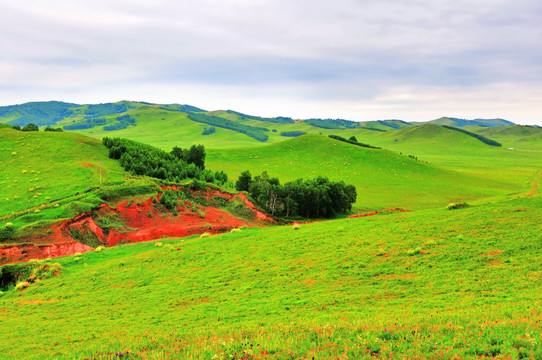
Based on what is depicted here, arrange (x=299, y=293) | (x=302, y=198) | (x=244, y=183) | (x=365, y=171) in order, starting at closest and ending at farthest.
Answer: (x=299, y=293) → (x=302, y=198) → (x=244, y=183) → (x=365, y=171)

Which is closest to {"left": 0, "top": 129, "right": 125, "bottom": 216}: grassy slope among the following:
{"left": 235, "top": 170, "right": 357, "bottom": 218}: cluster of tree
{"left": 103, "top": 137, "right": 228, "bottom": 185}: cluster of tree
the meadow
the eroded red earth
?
{"left": 103, "top": 137, "right": 228, "bottom": 185}: cluster of tree

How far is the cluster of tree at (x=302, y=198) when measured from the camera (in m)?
72.9

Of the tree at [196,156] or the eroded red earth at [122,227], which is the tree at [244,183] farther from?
the tree at [196,156]

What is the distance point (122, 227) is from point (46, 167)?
34.7 metres

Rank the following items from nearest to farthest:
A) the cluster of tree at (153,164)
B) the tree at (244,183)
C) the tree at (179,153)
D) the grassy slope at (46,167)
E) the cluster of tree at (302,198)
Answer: the grassy slope at (46,167) < the cluster of tree at (302,198) < the cluster of tree at (153,164) < the tree at (244,183) < the tree at (179,153)

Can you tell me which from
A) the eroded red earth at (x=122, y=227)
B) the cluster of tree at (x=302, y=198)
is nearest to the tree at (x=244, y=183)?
the cluster of tree at (x=302, y=198)

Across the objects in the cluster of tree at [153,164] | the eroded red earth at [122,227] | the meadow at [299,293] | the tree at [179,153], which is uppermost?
the tree at [179,153]

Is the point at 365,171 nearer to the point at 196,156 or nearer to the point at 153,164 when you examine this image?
the point at 196,156

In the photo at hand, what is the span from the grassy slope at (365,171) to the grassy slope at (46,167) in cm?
4529

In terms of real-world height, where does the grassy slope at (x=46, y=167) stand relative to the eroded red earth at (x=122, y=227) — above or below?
above

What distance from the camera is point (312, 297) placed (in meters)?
19.1

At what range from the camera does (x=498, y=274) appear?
62.4 feet

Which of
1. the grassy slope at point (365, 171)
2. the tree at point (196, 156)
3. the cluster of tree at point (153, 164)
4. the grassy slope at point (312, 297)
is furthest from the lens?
the grassy slope at point (365, 171)

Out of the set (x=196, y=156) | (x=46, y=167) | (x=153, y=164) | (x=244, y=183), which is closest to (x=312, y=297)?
(x=244, y=183)
